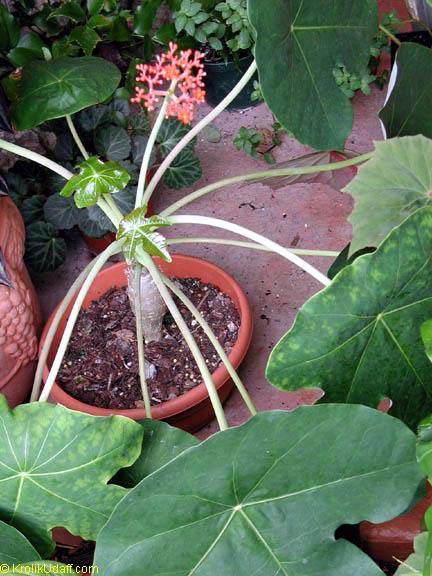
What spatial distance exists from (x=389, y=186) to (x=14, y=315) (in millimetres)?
798

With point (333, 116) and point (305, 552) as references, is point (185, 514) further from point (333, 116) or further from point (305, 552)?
point (333, 116)

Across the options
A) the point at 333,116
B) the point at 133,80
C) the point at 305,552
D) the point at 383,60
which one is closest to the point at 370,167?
the point at 333,116

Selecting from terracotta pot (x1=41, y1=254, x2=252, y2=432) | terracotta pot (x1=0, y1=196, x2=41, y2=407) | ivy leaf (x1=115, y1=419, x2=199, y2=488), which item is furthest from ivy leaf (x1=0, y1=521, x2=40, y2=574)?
terracotta pot (x1=0, y1=196, x2=41, y2=407)

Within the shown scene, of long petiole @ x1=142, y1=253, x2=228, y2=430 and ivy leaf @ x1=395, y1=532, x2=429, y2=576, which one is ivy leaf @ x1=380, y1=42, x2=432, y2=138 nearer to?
long petiole @ x1=142, y1=253, x2=228, y2=430

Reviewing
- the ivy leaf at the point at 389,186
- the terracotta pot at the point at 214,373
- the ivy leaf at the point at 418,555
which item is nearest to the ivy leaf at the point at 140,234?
the ivy leaf at the point at 389,186

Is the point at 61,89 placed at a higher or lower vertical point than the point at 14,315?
higher

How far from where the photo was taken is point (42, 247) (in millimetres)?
1761

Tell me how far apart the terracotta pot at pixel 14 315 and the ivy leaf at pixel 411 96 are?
76cm

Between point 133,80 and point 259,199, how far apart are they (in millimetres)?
506

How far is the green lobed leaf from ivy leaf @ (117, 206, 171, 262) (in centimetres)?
30

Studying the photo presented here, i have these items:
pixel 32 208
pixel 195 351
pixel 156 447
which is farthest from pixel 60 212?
pixel 156 447

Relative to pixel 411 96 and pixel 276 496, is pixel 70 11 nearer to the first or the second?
pixel 411 96

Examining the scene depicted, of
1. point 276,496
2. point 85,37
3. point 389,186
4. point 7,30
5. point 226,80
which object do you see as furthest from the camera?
point 226,80

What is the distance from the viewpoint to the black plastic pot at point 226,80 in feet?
7.22
